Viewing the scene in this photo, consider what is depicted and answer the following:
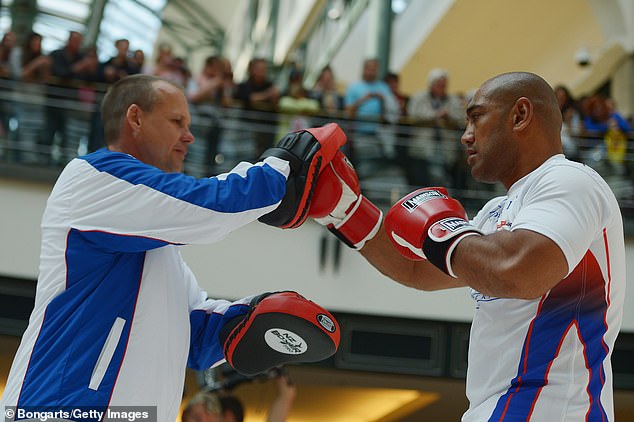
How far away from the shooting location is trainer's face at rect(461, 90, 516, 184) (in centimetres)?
277

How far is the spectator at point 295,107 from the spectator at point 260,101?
0.30ft

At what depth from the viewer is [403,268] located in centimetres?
326

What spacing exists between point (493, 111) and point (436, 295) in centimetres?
542

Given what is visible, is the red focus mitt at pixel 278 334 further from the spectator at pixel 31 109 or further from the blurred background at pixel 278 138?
the spectator at pixel 31 109

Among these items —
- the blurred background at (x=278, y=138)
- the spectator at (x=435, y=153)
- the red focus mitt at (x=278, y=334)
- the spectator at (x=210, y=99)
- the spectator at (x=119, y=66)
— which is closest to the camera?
the red focus mitt at (x=278, y=334)

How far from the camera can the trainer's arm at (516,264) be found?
7.24ft

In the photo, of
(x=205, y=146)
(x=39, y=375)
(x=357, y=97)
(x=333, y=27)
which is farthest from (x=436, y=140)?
(x=333, y=27)

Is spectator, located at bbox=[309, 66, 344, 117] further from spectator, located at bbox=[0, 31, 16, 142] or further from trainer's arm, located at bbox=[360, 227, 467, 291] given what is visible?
trainer's arm, located at bbox=[360, 227, 467, 291]

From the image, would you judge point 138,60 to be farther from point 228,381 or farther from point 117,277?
point 117,277

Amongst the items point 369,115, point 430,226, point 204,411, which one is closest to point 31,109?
point 369,115

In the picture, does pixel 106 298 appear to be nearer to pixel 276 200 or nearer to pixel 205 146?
pixel 276 200

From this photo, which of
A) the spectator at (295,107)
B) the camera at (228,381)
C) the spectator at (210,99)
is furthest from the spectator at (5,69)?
the camera at (228,381)

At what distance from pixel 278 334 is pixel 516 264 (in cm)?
113

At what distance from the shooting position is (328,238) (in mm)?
8086
